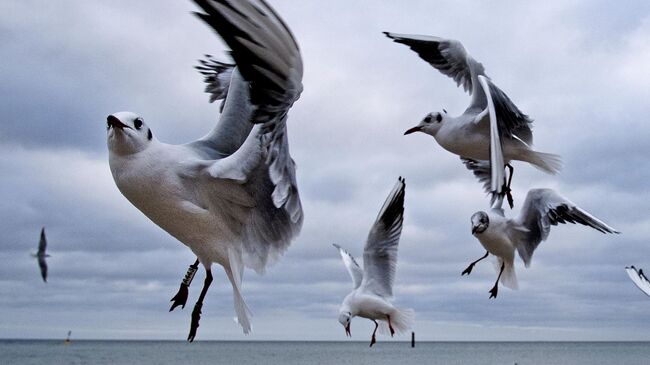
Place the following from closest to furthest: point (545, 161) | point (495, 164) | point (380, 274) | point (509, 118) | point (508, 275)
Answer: point (495, 164) → point (509, 118) → point (545, 161) → point (508, 275) → point (380, 274)

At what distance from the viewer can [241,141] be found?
10.9ft

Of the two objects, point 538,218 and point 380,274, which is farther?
point 380,274

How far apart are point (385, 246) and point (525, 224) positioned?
13.3 feet

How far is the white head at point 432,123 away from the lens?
440cm

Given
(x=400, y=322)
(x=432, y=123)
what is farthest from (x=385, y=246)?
(x=432, y=123)

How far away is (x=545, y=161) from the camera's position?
4.87 m

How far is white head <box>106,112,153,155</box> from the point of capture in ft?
8.20

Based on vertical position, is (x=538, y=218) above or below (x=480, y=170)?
below

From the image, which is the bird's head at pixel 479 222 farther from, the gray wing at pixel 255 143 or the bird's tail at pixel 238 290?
the bird's tail at pixel 238 290

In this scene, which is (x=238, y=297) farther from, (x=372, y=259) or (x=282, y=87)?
(x=372, y=259)

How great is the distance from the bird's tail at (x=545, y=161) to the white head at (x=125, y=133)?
8.96ft

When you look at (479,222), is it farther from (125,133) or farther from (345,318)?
(345,318)

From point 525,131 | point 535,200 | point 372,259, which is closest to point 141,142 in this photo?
point 525,131

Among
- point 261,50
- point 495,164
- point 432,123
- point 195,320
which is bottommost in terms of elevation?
point 195,320
